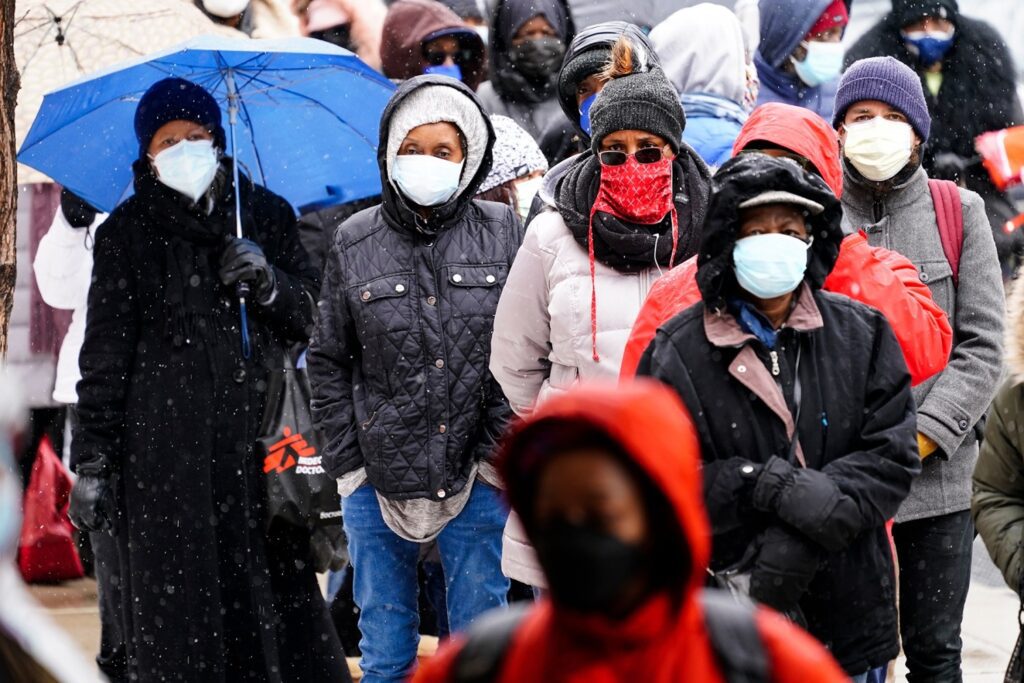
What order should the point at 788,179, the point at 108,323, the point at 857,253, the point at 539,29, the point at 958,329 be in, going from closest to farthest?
the point at 788,179
the point at 857,253
the point at 958,329
the point at 108,323
the point at 539,29

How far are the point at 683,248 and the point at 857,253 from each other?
62cm

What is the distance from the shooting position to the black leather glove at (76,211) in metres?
6.96

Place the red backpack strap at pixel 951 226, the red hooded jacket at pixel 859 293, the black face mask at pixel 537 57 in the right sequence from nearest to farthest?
the red hooded jacket at pixel 859 293 < the red backpack strap at pixel 951 226 < the black face mask at pixel 537 57

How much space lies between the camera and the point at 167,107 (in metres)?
6.12

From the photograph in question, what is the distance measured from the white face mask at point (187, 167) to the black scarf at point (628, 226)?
5.05 ft

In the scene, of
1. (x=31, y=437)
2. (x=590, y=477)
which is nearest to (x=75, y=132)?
(x=31, y=437)

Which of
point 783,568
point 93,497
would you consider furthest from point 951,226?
point 93,497

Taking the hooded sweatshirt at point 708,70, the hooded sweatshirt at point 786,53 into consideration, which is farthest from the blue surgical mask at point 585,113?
the hooded sweatshirt at point 786,53

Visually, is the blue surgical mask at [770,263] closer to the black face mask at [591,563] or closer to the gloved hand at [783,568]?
the gloved hand at [783,568]

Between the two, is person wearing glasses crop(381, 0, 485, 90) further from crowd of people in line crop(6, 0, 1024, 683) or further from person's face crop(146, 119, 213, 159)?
person's face crop(146, 119, 213, 159)

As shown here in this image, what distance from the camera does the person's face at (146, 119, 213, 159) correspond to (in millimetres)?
6109

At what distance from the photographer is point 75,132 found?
21.5 feet

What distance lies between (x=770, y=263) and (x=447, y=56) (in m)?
4.29

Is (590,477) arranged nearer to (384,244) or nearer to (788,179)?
(788,179)
